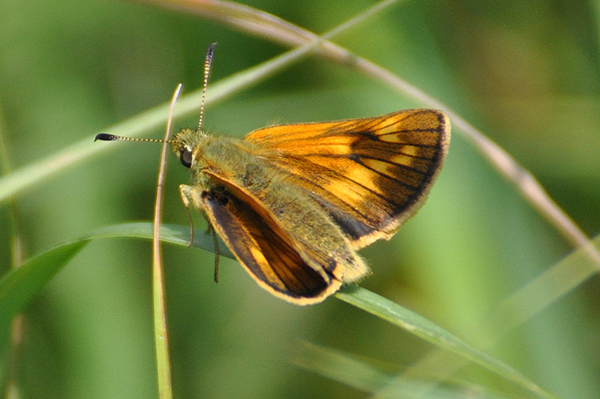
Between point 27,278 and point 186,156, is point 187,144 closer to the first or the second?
point 186,156

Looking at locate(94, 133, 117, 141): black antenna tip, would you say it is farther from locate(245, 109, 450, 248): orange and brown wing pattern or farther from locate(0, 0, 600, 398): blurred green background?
locate(245, 109, 450, 248): orange and brown wing pattern

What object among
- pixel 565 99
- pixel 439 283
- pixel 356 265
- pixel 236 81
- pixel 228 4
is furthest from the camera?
pixel 565 99

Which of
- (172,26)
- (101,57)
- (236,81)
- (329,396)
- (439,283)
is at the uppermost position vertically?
(172,26)

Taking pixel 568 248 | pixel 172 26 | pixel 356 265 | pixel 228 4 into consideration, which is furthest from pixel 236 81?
pixel 568 248

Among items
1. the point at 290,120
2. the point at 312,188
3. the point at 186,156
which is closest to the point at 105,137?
the point at 186,156

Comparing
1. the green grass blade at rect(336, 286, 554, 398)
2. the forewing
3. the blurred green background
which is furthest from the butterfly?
the blurred green background

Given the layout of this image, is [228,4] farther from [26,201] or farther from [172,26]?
[26,201]
